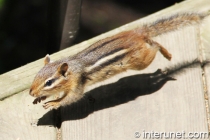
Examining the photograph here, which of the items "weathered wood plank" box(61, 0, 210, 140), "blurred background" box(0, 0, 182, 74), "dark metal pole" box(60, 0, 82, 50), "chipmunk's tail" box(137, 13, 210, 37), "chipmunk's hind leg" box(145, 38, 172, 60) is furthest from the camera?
"blurred background" box(0, 0, 182, 74)

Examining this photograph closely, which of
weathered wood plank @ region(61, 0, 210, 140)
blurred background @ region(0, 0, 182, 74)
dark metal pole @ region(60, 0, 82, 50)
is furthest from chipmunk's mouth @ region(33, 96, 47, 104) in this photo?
blurred background @ region(0, 0, 182, 74)

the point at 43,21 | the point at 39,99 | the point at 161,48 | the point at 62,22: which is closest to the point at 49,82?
the point at 39,99

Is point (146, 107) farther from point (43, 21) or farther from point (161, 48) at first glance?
point (43, 21)

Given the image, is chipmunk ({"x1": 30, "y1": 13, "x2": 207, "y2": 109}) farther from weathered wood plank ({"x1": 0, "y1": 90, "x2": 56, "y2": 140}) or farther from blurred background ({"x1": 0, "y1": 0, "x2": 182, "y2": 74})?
blurred background ({"x1": 0, "y1": 0, "x2": 182, "y2": 74})

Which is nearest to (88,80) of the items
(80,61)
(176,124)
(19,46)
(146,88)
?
(80,61)

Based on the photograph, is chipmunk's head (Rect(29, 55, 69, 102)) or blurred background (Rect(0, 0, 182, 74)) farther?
blurred background (Rect(0, 0, 182, 74))

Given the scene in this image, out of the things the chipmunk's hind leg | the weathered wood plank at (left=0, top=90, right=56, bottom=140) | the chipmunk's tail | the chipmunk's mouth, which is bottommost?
the weathered wood plank at (left=0, top=90, right=56, bottom=140)

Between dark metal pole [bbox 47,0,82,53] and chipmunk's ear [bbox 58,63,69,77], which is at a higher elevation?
dark metal pole [bbox 47,0,82,53]

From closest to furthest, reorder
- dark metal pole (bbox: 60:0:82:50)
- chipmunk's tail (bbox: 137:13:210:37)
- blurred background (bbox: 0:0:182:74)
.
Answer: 1. chipmunk's tail (bbox: 137:13:210:37)
2. dark metal pole (bbox: 60:0:82:50)
3. blurred background (bbox: 0:0:182:74)
